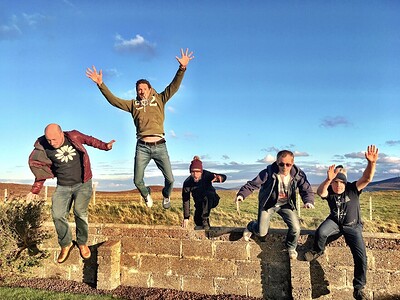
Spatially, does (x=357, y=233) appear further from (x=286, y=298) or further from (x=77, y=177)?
(x=77, y=177)

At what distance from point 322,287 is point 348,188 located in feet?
6.35

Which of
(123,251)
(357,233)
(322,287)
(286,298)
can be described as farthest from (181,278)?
(357,233)

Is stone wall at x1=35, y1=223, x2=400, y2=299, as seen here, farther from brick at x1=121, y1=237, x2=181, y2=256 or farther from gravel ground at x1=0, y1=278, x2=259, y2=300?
gravel ground at x1=0, y1=278, x2=259, y2=300

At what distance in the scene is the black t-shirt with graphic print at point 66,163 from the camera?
7.08 metres

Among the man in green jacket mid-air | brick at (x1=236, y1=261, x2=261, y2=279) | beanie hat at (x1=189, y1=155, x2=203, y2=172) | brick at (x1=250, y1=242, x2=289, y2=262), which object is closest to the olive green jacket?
the man in green jacket mid-air

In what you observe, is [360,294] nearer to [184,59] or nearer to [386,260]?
[386,260]

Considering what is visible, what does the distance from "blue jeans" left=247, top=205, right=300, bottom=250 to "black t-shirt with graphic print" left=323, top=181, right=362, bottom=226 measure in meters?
0.67

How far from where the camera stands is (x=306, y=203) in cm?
624

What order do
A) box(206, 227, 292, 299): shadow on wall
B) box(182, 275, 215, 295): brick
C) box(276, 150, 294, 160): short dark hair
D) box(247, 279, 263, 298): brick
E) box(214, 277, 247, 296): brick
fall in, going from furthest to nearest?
box(182, 275, 215, 295): brick < box(214, 277, 247, 296): brick < box(247, 279, 263, 298): brick < box(206, 227, 292, 299): shadow on wall < box(276, 150, 294, 160): short dark hair

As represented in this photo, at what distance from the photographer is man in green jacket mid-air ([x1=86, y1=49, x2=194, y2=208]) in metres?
7.30

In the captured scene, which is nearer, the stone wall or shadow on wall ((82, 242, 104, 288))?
the stone wall

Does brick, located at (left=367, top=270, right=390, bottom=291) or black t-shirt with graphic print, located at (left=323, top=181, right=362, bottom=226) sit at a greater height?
black t-shirt with graphic print, located at (left=323, top=181, right=362, bottom=226)

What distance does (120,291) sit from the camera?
8.02 metres

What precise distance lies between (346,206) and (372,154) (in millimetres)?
1063
